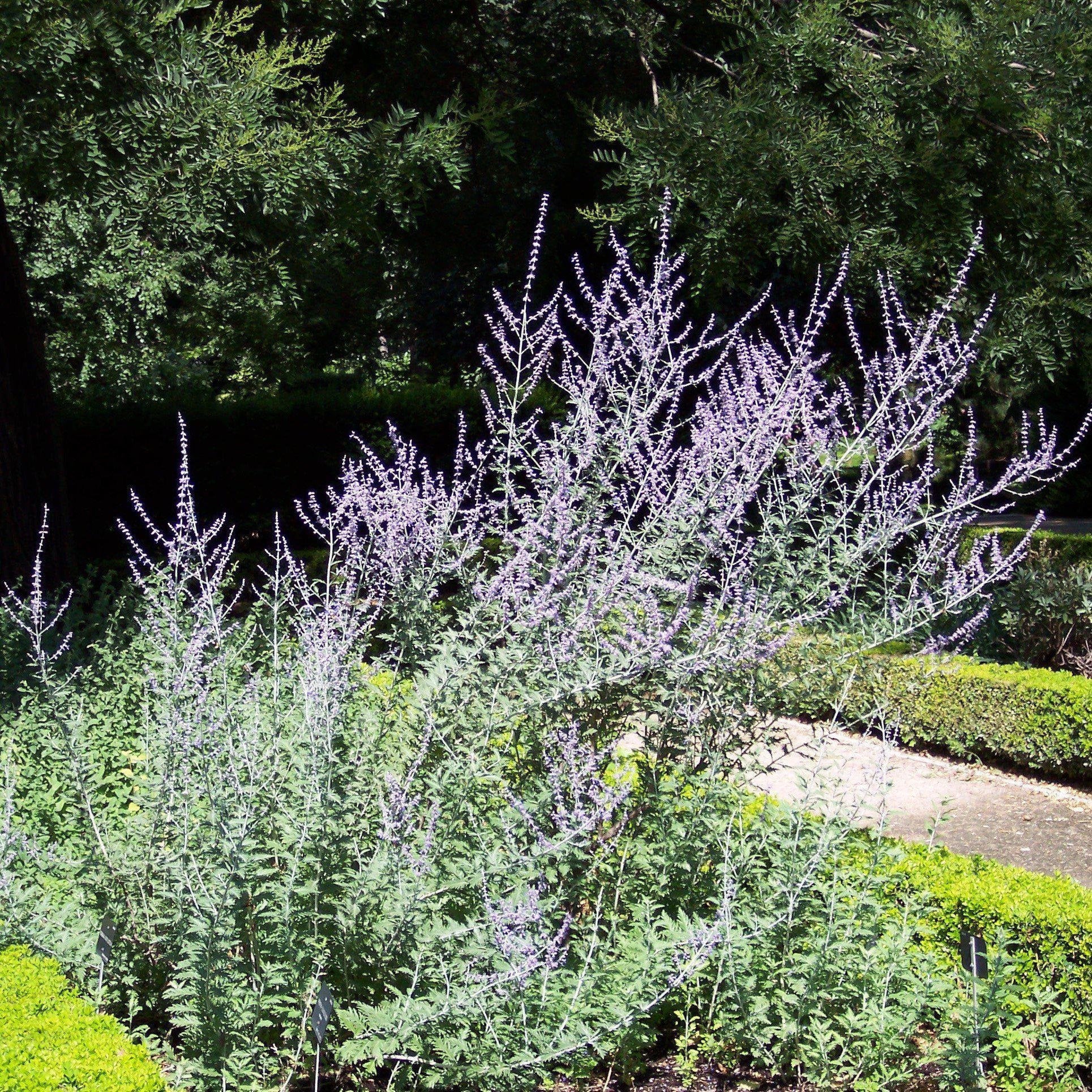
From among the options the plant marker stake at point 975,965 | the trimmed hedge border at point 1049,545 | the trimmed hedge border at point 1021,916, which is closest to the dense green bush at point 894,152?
the trimmed hedge border at point 1049,545

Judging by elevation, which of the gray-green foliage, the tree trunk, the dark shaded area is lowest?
the dark shaded area

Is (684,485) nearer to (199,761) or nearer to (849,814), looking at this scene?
(849,814)

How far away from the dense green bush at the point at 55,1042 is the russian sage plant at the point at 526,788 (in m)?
0.16

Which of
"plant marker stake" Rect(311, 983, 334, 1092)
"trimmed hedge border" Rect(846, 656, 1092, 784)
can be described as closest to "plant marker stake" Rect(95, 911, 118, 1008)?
"plant marker stake" Rect(311, 983, 334, 1092)

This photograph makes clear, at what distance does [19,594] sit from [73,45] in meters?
2.98

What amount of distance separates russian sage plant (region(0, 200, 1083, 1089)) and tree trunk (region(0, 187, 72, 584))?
289cm

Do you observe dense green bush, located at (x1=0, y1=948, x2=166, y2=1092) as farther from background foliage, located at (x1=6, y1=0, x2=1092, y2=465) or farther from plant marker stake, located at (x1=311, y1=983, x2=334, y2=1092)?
background foliage, located at (x1=6, y1=0, x2=1092, y2=465)

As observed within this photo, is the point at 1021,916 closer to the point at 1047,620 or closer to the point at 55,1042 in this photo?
the point at 55,1042

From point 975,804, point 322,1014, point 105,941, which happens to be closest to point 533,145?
point 975,804

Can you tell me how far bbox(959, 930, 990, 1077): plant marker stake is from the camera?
3.00 meters

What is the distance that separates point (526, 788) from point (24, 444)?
4779 millimetres

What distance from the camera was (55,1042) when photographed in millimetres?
2664

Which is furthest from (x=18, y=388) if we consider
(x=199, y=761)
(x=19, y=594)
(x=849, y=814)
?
(x=849, y=814)

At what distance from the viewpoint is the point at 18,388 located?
6871 mm
